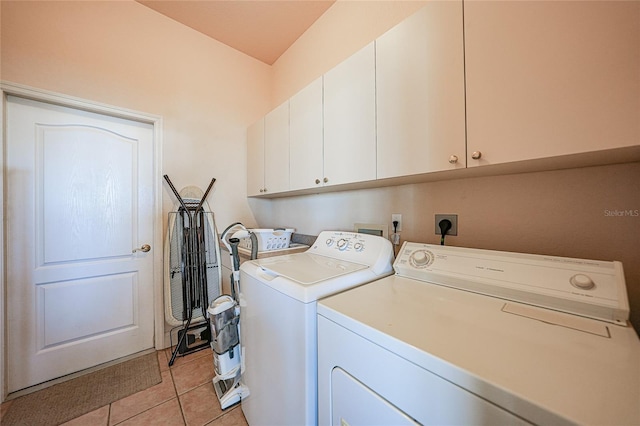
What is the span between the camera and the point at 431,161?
990 mm

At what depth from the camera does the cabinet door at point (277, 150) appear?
187 centimetres

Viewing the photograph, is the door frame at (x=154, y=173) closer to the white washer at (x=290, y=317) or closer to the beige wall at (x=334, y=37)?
the white washer at (x=290, y=317)

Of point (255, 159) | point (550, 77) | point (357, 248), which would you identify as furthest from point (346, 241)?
point (255, 159)

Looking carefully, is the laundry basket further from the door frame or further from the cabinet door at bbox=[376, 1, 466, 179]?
the cabinet door at bbox=[376, 1, 466, 179]

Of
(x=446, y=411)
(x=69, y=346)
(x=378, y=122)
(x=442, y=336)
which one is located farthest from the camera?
(x=69, y=346)

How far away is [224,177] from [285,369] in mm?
1994

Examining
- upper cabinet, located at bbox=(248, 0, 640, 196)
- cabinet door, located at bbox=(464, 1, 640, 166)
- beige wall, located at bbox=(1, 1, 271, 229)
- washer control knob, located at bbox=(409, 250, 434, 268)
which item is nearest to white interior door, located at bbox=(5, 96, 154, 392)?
beige wall, located at bbox=(1, 1, 271, 229)

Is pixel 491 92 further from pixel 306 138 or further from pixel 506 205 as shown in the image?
pixel 306 138

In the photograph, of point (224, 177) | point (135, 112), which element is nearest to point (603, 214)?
point (224, 177)

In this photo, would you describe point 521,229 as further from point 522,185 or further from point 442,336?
point 442,336

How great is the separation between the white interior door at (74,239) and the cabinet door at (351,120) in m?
1.68

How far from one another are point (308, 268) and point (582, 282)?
986mm

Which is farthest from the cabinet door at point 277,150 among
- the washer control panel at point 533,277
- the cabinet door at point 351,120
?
the washer control panel at point 533,277

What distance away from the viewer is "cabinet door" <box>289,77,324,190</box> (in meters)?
1.55
